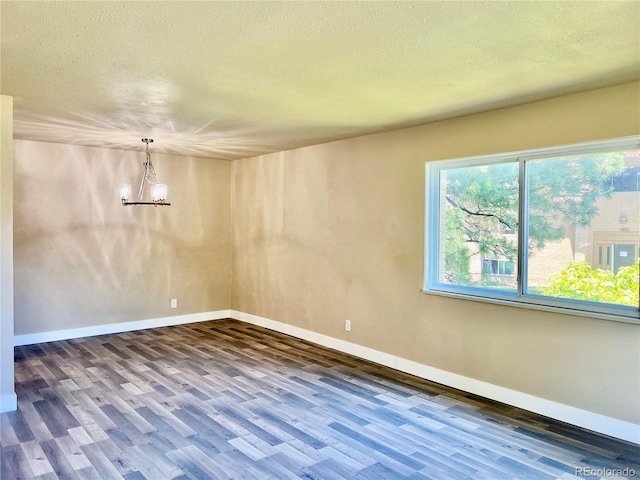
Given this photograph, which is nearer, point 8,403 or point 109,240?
point 8,403

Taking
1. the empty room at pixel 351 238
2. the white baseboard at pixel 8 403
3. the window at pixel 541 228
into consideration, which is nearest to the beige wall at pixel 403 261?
the empty room at pixel 351 238

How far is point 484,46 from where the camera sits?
89.4 inches

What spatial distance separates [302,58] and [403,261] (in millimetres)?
2378

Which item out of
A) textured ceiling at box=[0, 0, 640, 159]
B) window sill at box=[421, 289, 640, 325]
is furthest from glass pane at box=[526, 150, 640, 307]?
textured ceiling at box=[0, 0, 640, 159]

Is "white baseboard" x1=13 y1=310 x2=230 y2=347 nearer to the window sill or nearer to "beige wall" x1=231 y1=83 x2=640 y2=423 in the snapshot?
"beige wall" x1=231 y1=83 x2=640 y2=423

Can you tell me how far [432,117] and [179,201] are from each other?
3.93 m

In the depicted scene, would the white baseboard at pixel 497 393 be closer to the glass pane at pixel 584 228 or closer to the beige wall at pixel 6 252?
the glass pane at pixel 584 228

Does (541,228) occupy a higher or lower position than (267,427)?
higher

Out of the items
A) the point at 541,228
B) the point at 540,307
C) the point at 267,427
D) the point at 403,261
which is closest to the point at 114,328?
the point at 267,427

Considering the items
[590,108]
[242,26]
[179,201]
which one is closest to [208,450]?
[242,26]

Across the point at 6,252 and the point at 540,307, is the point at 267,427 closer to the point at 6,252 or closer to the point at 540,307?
the point at 540,307

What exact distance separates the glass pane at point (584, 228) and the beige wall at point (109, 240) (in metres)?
4.59

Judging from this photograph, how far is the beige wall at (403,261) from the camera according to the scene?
297 centimetres

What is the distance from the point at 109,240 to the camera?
5.62 meters
